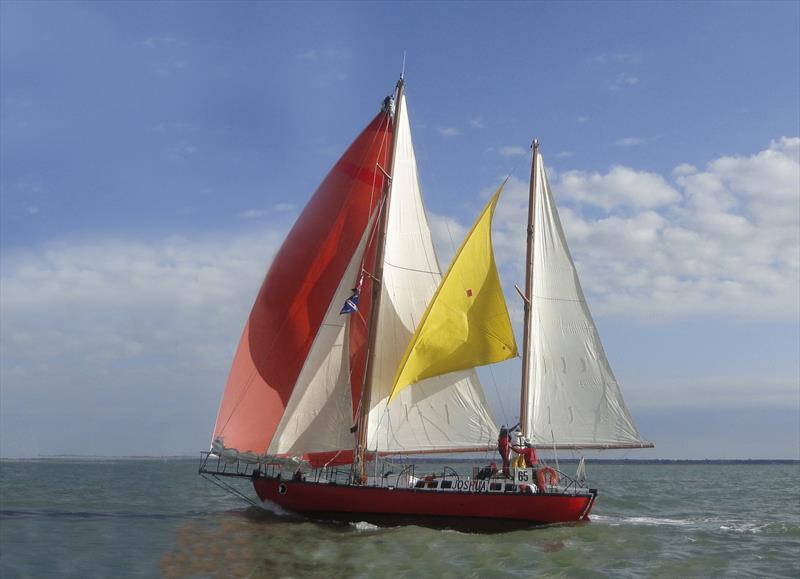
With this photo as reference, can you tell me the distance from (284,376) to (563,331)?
399 inches

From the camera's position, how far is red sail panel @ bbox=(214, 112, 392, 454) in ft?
93.0

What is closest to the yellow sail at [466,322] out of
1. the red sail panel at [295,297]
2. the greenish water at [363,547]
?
the red sail panel at [295,297]

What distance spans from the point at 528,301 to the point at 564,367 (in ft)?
8.66

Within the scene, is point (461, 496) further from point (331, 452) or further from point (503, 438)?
point (331, 452)

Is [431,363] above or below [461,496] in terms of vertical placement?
above

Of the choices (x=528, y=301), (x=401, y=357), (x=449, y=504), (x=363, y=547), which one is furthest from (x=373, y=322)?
(x=363, y=547)

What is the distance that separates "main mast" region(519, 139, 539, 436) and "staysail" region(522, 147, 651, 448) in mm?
55

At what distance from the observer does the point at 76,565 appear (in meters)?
19.6

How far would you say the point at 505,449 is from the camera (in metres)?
26.7

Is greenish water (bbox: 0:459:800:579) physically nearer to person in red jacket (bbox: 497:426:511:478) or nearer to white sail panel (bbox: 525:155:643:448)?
person in red jacket (bbox: 497:426:511:478)

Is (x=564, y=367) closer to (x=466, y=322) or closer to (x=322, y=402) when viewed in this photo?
(x=466, y=322)

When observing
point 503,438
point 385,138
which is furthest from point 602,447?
point 385,138

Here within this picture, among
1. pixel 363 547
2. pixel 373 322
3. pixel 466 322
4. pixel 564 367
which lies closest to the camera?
pixel 363 547

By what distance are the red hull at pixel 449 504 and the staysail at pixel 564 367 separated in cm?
235
